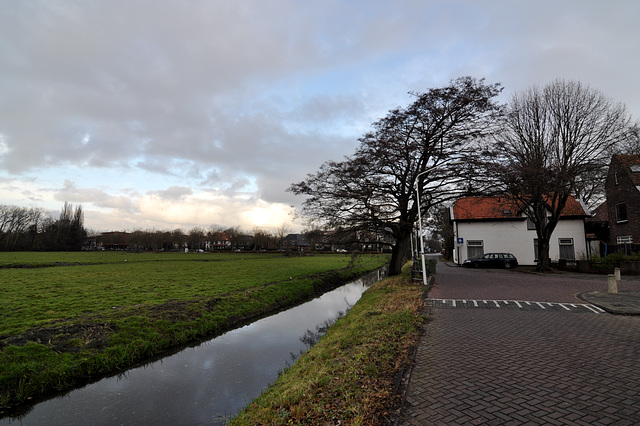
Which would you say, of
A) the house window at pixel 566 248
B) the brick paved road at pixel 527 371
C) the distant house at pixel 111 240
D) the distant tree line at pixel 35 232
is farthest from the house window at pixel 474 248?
the distant house at pixel 111 240

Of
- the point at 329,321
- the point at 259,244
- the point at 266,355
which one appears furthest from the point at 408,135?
the point at 259,244

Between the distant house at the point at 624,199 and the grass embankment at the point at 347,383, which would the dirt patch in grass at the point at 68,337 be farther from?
the distant house at the point at 624,199

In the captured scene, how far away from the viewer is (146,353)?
989 cm

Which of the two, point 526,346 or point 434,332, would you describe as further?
point 434,332

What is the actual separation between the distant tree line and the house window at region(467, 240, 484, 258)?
317 feet

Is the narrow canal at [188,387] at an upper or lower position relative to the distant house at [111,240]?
lower

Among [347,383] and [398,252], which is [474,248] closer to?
[398,252]

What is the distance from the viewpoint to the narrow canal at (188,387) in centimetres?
633

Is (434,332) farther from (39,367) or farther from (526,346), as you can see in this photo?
(39,367)

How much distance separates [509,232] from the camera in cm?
3441

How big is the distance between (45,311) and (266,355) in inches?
333

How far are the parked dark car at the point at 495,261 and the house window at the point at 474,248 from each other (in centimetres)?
280

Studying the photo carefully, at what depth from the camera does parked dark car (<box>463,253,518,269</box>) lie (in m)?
31.9

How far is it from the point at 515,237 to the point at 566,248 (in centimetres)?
454
